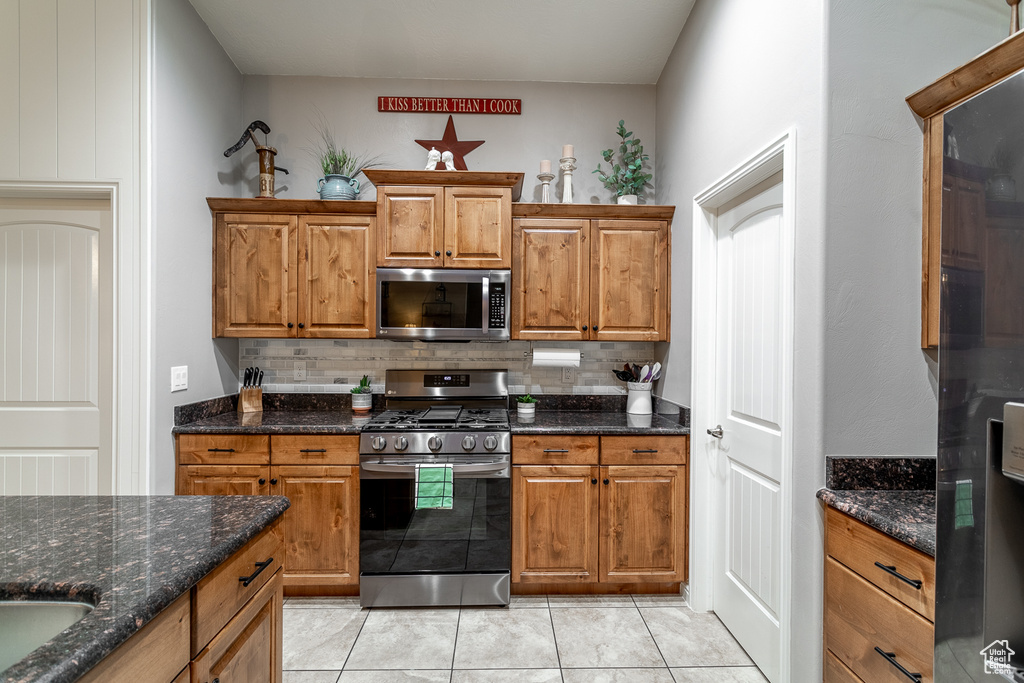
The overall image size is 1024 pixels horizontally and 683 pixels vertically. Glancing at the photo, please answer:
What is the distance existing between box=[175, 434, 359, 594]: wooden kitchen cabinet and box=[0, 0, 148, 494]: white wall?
409 millimetres

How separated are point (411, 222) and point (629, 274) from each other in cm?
132

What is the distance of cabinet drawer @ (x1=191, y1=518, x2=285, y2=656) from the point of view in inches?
40.1

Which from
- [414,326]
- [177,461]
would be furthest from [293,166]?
[177,461]

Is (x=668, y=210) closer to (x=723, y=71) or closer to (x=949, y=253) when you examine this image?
(x=723, y=71)

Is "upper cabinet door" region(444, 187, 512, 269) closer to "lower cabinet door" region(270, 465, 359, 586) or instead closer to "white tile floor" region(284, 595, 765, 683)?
"lower cabinet door" region(270, 465, 359, 586)

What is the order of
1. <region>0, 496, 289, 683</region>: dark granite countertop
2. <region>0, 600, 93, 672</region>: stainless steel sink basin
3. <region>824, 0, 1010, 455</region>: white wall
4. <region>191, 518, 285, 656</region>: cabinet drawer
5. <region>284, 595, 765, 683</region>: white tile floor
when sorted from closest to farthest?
1. <region>0, 496, 289, 683</region>: dark granite countertop
2. <region>0, 600, 93, 672</region>: stainless steel sink basin
3. <region>191, 518, 285, 656</region>: cabinet drawer
4. <region>824, 0, 1010, 455</region>: white wall
5. <region>284, 595, 765, 683</region>: white tile floor

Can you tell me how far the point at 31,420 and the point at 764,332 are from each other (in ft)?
11.0

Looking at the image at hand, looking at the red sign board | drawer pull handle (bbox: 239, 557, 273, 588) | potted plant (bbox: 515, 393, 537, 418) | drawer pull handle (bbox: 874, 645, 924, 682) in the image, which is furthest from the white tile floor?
the red sign board

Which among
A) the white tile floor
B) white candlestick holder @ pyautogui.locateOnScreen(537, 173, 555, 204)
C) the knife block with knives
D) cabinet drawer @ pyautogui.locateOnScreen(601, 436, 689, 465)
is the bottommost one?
the white tile floor

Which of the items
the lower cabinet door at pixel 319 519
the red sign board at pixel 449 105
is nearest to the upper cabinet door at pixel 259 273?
the lower cabinet door at pixel 319 519

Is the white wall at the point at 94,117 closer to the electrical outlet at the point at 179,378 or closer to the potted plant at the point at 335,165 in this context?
the electrical outlet at the point at 179,378

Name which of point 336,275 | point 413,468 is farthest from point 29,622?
point 336,275

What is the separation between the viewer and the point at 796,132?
1734mm

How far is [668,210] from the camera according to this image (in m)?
3.02
